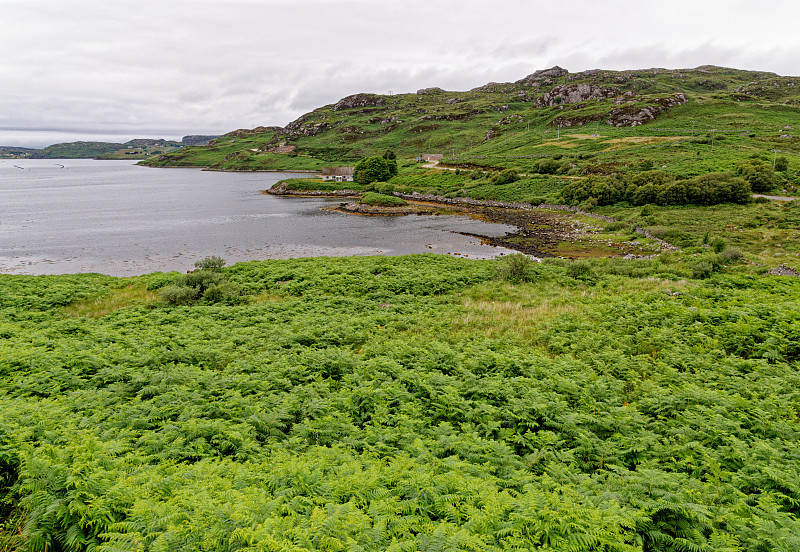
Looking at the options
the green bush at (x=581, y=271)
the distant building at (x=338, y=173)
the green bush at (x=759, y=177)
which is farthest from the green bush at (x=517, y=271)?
the distant building at (x=338, y=173)

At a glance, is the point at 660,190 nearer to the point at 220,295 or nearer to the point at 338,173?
the point at 220,295

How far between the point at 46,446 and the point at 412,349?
1047 centimetres

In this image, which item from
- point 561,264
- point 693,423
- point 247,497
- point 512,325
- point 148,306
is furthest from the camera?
point 561,264

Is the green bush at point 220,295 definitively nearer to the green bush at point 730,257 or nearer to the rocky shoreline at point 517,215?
the rocky shoreline at point 517,215

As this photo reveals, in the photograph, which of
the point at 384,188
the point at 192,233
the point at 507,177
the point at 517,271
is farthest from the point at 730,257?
the point at 384,188

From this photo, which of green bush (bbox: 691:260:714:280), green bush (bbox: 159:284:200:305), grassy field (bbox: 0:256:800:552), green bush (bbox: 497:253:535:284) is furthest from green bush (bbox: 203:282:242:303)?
green bush (bbox: 691:260:714:280)

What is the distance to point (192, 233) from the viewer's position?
6394cm

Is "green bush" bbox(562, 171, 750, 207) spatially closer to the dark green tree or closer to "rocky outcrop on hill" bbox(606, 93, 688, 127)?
the dark green tree

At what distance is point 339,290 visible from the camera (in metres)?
27.8

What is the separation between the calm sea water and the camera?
48.2 m

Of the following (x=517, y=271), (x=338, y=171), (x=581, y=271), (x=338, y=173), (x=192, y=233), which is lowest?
(x=581, y=271)

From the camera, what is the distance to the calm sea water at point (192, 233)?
158 feet

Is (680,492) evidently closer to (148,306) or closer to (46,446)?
(46,446)

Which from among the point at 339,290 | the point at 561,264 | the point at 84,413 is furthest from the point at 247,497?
the point at 561,264
